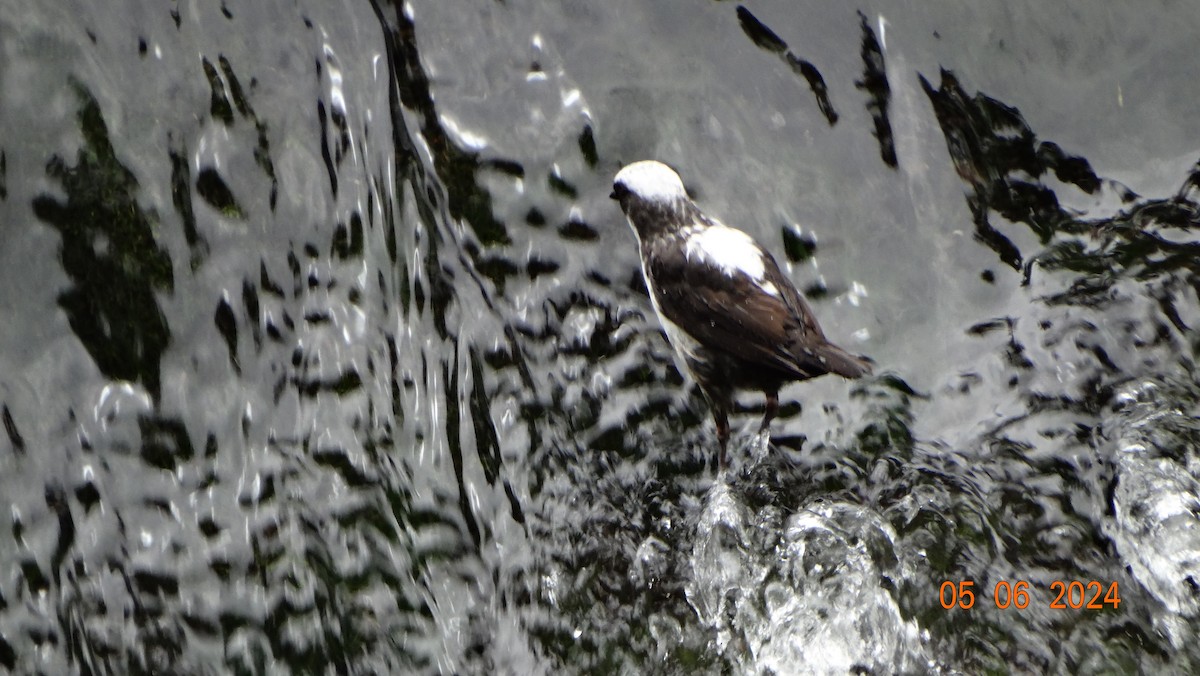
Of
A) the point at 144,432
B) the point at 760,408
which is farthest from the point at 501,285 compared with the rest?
the point at 144,432

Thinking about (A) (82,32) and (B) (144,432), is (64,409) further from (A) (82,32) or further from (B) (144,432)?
(A) (82,32)

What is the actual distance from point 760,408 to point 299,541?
1.82 m

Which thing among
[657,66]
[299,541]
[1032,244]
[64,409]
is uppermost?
[657,66]

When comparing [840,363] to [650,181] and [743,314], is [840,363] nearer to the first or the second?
[743,314]

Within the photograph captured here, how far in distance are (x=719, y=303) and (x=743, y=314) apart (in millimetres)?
116

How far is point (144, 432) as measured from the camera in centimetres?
348

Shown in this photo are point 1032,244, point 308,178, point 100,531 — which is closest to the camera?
point 100,531

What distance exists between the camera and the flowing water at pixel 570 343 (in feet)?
11.1

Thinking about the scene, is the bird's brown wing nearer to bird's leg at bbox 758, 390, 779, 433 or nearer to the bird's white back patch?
the bird's white back patch
